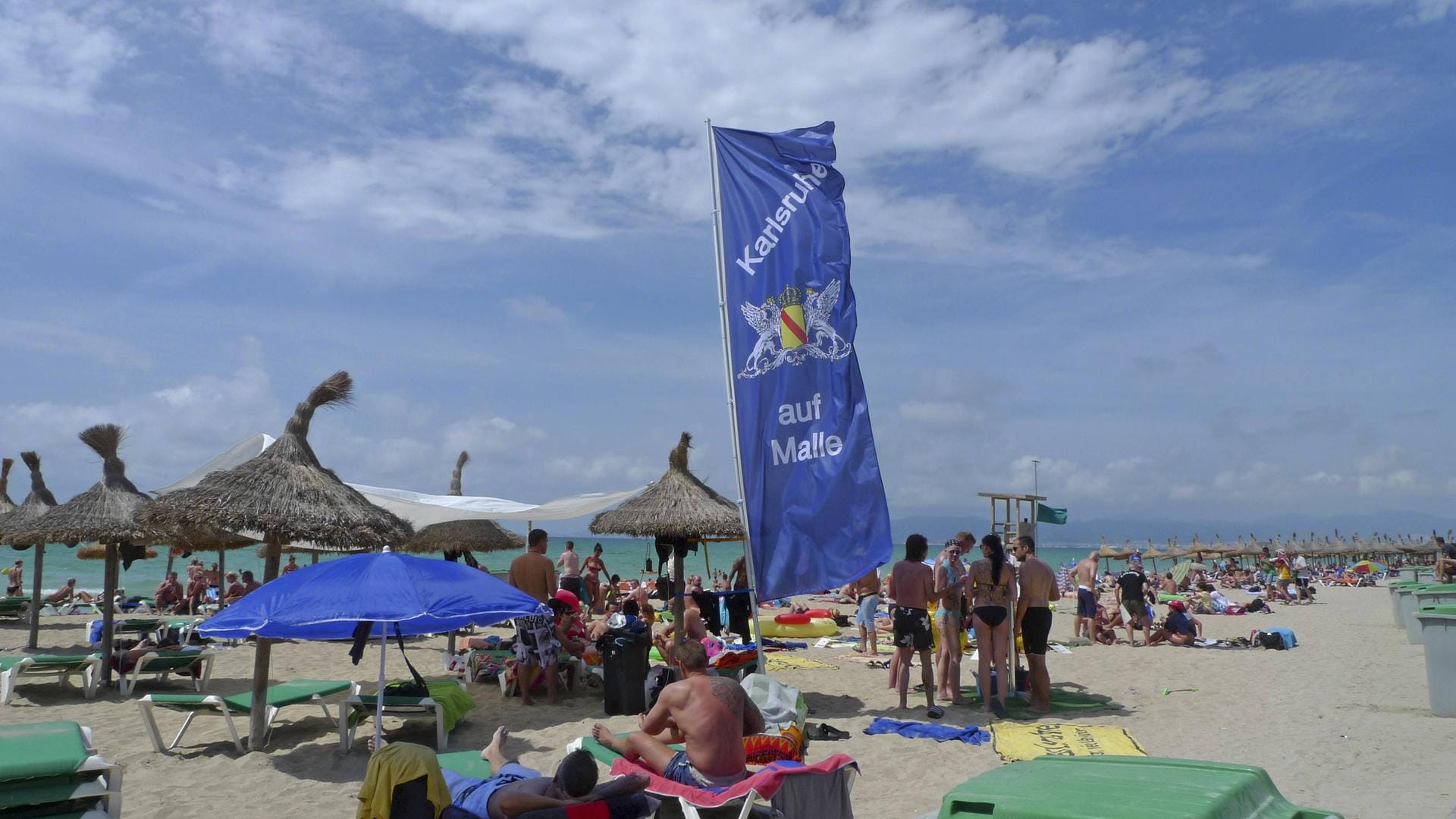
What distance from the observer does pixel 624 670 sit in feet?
26.1

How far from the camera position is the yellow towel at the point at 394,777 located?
3.79 metres

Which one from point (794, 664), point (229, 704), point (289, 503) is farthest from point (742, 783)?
point (794, 664)

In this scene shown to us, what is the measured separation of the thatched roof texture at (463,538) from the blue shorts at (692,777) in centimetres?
985

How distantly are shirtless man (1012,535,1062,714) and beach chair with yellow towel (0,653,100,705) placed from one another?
8321 millimetres

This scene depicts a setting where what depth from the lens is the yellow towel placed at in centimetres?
379

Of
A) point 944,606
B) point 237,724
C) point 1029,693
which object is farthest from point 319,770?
point 1029,693

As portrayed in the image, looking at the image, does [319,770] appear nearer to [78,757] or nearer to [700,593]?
[78,757]

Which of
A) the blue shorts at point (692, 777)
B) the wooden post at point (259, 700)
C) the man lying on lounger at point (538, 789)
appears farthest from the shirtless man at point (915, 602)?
the wooden post at point (259, 700)

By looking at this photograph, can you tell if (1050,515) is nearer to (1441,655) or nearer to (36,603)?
(1441,655)

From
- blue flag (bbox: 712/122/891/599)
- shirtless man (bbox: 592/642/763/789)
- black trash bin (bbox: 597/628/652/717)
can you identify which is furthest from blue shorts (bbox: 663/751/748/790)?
black trash bin (bbox: 597/628/652/717)

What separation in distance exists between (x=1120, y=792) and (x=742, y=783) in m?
2.56

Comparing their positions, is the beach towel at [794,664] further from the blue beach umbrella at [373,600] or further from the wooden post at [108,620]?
the wooden post at [108,620]

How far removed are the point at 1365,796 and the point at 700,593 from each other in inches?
235

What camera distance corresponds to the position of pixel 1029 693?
8.57 metres
